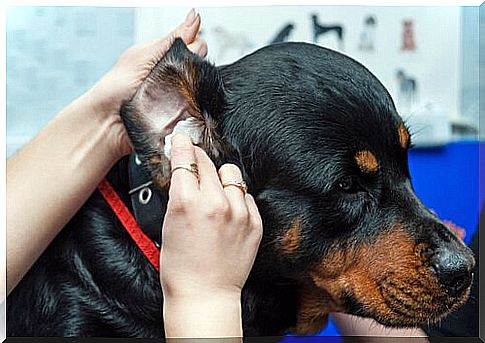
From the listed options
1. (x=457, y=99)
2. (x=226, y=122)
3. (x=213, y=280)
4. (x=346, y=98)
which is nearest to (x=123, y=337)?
(x=213, y=280)

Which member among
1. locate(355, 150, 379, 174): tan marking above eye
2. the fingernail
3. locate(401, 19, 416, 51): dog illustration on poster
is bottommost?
locate(355, 150, 379, 174): tan marking above eye

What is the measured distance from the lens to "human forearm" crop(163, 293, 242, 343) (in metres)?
0.96

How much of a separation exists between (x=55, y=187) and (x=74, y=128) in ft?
0.28

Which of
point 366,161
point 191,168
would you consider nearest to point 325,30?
point 366,161

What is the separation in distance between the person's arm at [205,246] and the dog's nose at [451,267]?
221 millimetres

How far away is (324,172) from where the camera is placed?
1021mm

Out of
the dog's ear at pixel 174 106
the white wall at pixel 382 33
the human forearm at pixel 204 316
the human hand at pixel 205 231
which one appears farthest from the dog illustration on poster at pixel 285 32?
the human forearm at pixel 204 316

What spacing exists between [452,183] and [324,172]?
384 mm

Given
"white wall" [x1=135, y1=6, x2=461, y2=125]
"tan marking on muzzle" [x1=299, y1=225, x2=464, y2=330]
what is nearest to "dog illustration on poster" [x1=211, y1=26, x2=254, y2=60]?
"white wall" [x1=135, y1=6, x2=461, y2=125]

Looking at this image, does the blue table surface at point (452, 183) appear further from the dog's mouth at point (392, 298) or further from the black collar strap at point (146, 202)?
the black collar strap at point (146, 202)

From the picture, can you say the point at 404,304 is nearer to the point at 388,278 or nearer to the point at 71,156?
the point at 388,278

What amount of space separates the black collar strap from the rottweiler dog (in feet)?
0.07

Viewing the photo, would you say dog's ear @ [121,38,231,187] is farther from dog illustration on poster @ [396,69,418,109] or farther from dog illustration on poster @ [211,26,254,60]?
dog illustration on poster @ [396,69,418,109]

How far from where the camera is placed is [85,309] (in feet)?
3.61
